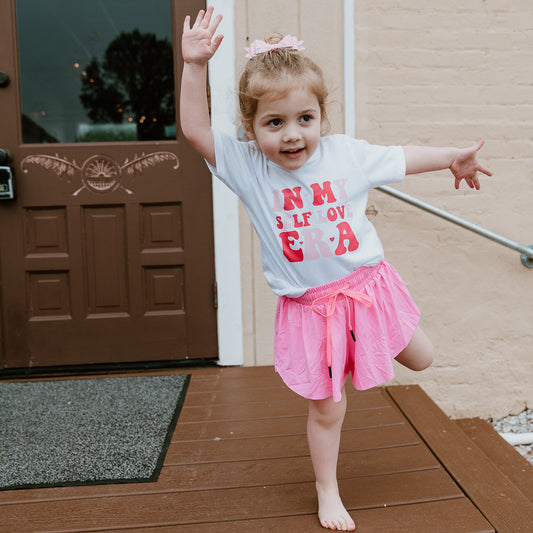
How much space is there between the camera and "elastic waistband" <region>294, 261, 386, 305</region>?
1.67 metres

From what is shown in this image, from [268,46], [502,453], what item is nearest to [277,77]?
[268,46]

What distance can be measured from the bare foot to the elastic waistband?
1.90 ft

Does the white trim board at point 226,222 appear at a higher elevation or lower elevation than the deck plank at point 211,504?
higher

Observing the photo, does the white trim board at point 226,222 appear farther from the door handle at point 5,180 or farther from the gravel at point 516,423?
the gravel at point 516,423

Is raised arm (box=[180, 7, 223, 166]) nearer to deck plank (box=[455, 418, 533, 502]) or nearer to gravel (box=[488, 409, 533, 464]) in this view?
deck plank (box=[455, 418, 533, 502])

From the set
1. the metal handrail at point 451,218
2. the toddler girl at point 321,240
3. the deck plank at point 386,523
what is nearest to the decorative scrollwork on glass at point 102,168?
the metal handrail at point 451,218

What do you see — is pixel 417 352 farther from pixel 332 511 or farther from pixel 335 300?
pixel 332 511

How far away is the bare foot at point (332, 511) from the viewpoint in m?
1.63

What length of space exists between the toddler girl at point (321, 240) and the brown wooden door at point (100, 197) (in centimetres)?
145

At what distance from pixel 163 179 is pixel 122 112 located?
0.44 m

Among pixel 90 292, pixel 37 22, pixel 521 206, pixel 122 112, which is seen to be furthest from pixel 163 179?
pixel 521 206

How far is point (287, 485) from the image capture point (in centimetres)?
189

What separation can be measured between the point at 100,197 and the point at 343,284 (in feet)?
5.94

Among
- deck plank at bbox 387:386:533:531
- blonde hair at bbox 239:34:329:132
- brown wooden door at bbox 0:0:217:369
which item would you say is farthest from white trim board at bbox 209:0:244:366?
blonde hair at bbox 239:34:329:132
